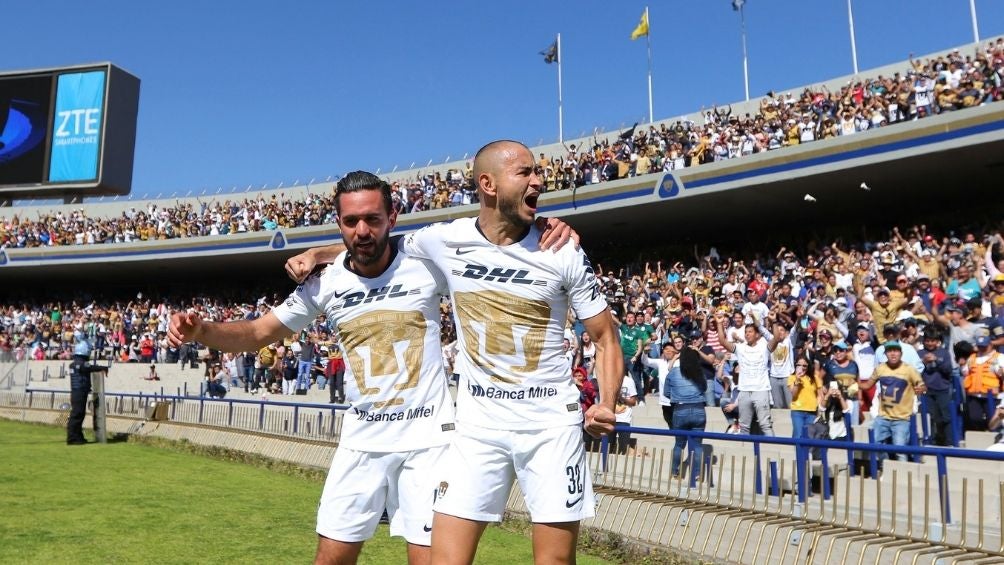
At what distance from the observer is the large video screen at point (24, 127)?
1282 inches

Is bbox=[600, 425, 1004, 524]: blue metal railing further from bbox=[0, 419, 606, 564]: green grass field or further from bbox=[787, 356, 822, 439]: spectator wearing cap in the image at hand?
bbox=[787, 356, 822, 439]: spectator wearing cap

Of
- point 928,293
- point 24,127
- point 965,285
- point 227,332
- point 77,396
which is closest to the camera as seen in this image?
point 227,332

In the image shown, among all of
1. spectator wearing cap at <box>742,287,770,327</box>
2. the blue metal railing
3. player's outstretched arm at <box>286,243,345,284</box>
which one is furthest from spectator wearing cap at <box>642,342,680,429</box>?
player's outstretched arm at <box>286,243,345,284</box>

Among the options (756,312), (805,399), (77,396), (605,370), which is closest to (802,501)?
(805,399)

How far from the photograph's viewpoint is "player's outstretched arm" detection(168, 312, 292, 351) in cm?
423

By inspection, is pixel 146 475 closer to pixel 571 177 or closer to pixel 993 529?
pixel 993 529

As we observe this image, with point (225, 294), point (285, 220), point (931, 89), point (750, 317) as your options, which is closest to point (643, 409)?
point (750, 317)

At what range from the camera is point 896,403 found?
9.42 m

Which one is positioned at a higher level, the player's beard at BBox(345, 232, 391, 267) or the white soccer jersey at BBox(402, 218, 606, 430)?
the player's beard at BBox(345, 232, 391, 267)

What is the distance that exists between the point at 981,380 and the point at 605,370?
832 centimetres

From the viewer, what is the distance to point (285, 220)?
3766cm

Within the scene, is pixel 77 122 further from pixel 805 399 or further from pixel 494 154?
pixel 494 154

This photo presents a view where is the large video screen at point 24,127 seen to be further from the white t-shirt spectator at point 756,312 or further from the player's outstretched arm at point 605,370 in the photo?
the player's outstretched arm at point 605,370

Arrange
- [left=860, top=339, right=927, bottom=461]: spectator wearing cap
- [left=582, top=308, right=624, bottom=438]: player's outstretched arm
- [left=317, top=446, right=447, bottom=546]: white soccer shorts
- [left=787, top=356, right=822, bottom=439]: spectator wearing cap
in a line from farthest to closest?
[left=787, top=356, right=822, bottom=439]: spectator wearing cap, [left=860, top=339, right=927, bottom=461]: spectator wearing cap, [left=317, top=446, right=447, bottom=546]: white soccer shorts, [left=582, top=308, right=624, bottom=438]: player's outstretched arm
